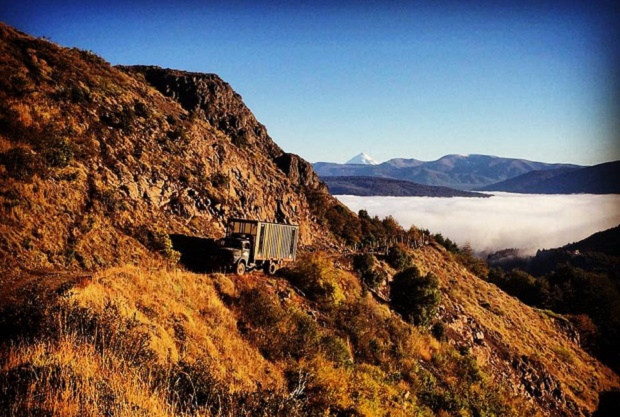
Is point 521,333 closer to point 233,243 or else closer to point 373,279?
point 373,279

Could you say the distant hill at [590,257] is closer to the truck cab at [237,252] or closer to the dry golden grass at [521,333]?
the dry golden grass at [521,333]

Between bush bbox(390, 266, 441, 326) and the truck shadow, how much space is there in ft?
56.4

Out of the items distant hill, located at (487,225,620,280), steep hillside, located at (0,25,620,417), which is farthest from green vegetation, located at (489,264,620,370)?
steep hillside, located at (0,25,620,417)

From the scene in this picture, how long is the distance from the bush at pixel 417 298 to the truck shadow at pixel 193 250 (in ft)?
56.4

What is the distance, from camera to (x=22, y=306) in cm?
852

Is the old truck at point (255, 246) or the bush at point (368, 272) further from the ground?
the old truck at point (255, 246)

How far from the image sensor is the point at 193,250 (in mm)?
27000

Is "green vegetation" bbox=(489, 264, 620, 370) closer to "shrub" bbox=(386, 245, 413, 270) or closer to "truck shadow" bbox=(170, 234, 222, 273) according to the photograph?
"shrub" bbox=(386, 245, 413, 270)

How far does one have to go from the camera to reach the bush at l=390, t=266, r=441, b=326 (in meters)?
30.4

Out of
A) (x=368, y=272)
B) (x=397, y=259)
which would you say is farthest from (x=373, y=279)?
(x=397, y=259)

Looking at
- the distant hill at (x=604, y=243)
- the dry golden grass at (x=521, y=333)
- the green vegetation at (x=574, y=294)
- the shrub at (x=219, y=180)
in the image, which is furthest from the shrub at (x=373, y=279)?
the distant hill at (x=604, y=243)

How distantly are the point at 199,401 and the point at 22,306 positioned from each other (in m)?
5.13

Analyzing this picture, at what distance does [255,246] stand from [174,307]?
9.91 meters

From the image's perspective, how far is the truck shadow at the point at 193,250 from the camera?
81.4ft
